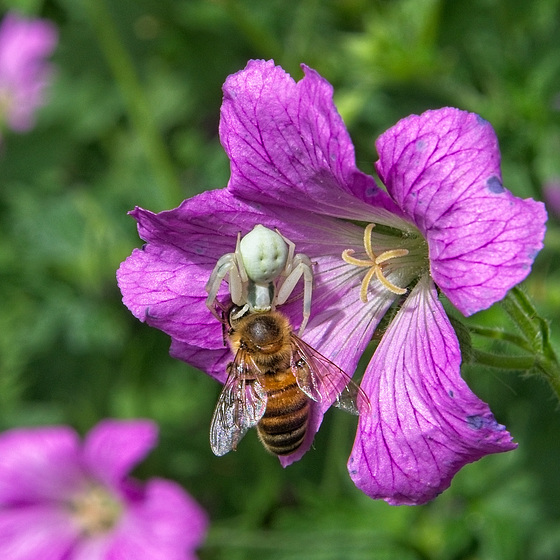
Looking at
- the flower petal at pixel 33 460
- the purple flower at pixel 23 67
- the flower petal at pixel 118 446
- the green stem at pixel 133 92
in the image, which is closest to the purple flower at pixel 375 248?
the flower petal at pixel 118 446

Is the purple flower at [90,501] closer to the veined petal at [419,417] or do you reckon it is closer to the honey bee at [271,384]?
the honey bee at [271,384]

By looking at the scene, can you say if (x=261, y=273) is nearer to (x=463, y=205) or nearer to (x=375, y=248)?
(x=375, y=248)

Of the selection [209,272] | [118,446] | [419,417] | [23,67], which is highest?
[209,272]

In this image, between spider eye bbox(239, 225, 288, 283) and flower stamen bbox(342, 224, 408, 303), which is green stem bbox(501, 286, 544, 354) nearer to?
flower stamen bbox(342, 224, 408, 303)

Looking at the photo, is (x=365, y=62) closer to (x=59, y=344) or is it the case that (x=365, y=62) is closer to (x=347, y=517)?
(x=347, y=517)

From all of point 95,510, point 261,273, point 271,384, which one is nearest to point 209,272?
point 261,273

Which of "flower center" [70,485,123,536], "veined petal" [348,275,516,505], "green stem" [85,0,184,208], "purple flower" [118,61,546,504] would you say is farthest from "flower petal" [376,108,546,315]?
"flower center" [70,485,123,536]

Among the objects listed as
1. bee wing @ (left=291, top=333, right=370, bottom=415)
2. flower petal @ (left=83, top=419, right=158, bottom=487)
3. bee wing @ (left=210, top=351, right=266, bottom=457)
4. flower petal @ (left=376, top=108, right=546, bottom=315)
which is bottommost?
flower petal @ (left=83, top=419, right=158, bottom=487)

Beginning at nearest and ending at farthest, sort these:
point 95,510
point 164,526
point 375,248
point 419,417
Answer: point 419,417
point 375,248
point 164,526
point 95,510
